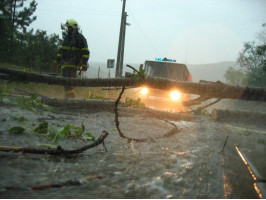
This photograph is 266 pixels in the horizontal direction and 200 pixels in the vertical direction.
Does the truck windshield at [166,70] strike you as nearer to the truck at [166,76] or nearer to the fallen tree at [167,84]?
the truck at [166,76]

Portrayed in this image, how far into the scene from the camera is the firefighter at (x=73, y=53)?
21.4 ft

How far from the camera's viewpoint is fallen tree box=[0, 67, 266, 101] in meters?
3.21

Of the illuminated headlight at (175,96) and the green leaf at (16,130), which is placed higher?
the illuminated headlight at (175,96)

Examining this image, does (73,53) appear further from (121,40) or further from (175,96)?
(121,40)

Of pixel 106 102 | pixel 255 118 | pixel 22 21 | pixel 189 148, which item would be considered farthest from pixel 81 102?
pixel 22 21

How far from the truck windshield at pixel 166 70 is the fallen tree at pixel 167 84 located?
26.3 ft

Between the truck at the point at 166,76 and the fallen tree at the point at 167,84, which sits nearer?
the fallen tree at the point at 167,84

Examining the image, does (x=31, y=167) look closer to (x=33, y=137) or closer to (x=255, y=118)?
(x=33, y=137)

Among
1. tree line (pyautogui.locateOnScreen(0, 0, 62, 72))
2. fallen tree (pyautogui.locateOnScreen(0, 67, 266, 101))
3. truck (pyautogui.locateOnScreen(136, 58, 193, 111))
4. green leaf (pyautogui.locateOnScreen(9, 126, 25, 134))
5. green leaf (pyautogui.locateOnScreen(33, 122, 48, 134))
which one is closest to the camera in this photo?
green leaf (pyautogui.locateOnScreen(9, 126, 25, 134))

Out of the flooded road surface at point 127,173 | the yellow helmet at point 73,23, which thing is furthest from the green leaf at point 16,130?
the yellow helmet at point 73,23

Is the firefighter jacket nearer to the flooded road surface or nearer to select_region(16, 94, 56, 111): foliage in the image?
select_region(16, 94, 56, 111): foliage

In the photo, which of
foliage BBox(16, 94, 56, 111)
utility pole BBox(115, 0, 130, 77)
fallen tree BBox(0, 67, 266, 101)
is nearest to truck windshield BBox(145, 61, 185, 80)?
foliage BBox(16, 94, 56, 111)

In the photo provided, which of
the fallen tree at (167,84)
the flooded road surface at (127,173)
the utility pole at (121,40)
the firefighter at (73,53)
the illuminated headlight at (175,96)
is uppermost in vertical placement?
the utility pole at (121,40)

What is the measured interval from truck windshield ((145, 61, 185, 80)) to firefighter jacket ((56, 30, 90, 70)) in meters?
5.44
